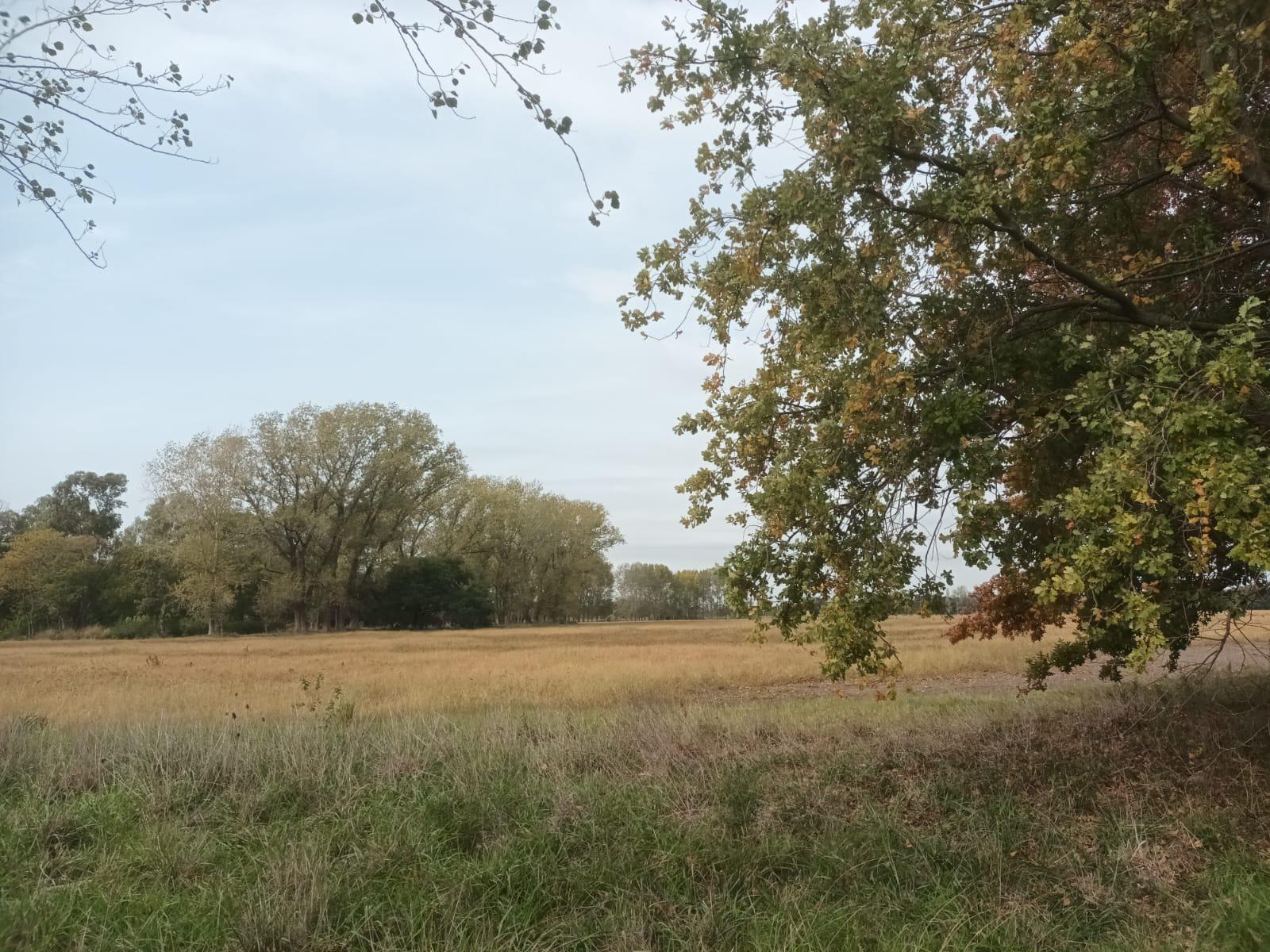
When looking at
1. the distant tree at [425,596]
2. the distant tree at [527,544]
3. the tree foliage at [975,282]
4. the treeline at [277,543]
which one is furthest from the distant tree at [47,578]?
the tree foliage at [975,282]

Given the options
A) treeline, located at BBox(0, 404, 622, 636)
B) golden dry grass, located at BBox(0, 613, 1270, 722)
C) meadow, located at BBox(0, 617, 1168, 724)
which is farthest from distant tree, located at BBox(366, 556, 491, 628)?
meadow, located at BBox(0, 617, 1168, 724)

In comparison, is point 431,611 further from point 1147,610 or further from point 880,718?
point 1147,610

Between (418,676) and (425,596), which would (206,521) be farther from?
(418,676)

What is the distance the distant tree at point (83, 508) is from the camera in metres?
75.9

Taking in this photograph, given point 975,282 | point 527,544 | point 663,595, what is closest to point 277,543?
point 527,544

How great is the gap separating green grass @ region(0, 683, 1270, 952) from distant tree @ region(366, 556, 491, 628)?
60690 mm

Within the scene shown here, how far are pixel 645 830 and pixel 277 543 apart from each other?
190 feet

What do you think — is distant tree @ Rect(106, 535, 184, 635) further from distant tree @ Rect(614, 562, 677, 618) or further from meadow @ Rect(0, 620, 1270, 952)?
distant tree @ Rect(614, 562, 677, 618)

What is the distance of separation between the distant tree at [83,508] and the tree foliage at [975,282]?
82.3 metres

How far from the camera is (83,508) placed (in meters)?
79.6

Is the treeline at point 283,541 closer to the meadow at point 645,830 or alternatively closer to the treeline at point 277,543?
the treeline at point 277,543

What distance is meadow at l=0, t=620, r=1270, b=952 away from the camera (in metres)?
5.35

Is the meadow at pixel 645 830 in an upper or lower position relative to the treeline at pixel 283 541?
lower

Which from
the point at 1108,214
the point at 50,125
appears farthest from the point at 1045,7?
the point at 50,125
